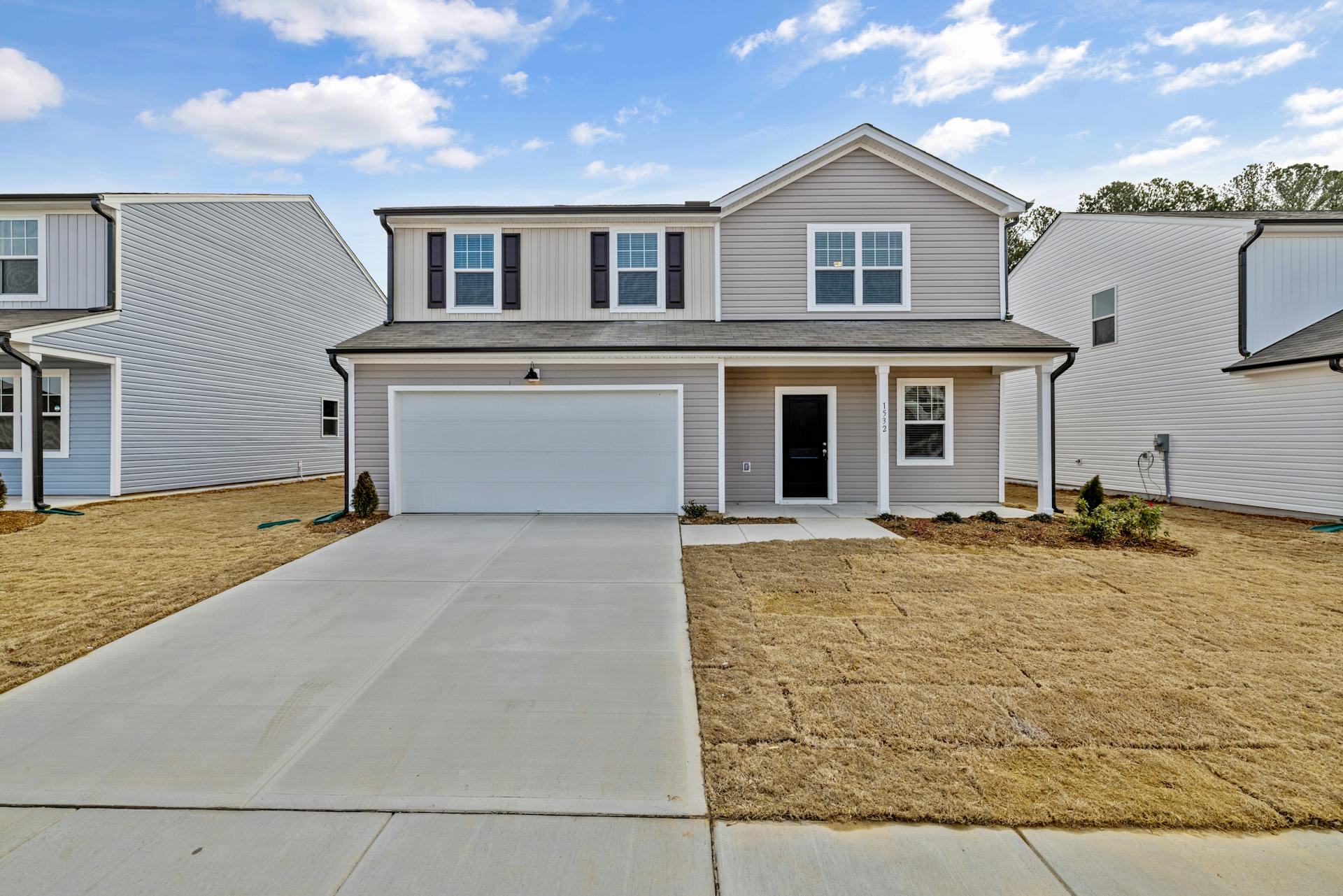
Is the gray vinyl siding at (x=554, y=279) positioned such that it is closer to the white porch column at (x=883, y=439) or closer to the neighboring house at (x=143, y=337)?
the white porch column at (x=883, y=439)

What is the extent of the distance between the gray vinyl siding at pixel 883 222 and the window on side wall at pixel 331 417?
532 inches

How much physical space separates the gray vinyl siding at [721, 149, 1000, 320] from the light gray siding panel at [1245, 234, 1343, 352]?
14.2 ft

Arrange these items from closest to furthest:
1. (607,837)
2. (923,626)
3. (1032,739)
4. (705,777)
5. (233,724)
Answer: (607,837) → (705,777) → (1032,739) → (233,724) → (923,626)

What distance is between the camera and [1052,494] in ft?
32.3

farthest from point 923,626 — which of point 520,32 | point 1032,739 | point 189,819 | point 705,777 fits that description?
point 520,32

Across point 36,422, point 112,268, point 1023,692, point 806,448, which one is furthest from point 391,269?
point 1023,692

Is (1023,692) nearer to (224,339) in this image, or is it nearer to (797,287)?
(797,287)

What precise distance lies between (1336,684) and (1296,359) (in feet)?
28.2

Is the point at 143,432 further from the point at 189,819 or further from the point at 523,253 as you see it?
the point at 189,819

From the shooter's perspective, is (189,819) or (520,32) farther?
(520,32)

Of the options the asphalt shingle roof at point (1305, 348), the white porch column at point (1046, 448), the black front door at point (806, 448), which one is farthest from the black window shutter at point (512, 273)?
the asphalt shingle roof at point (1305, 348)

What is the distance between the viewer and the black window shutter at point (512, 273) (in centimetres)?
1107

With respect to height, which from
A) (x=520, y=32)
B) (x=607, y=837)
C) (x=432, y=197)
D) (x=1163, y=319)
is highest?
(x=520, y=32)

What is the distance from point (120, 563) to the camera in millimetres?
6605
